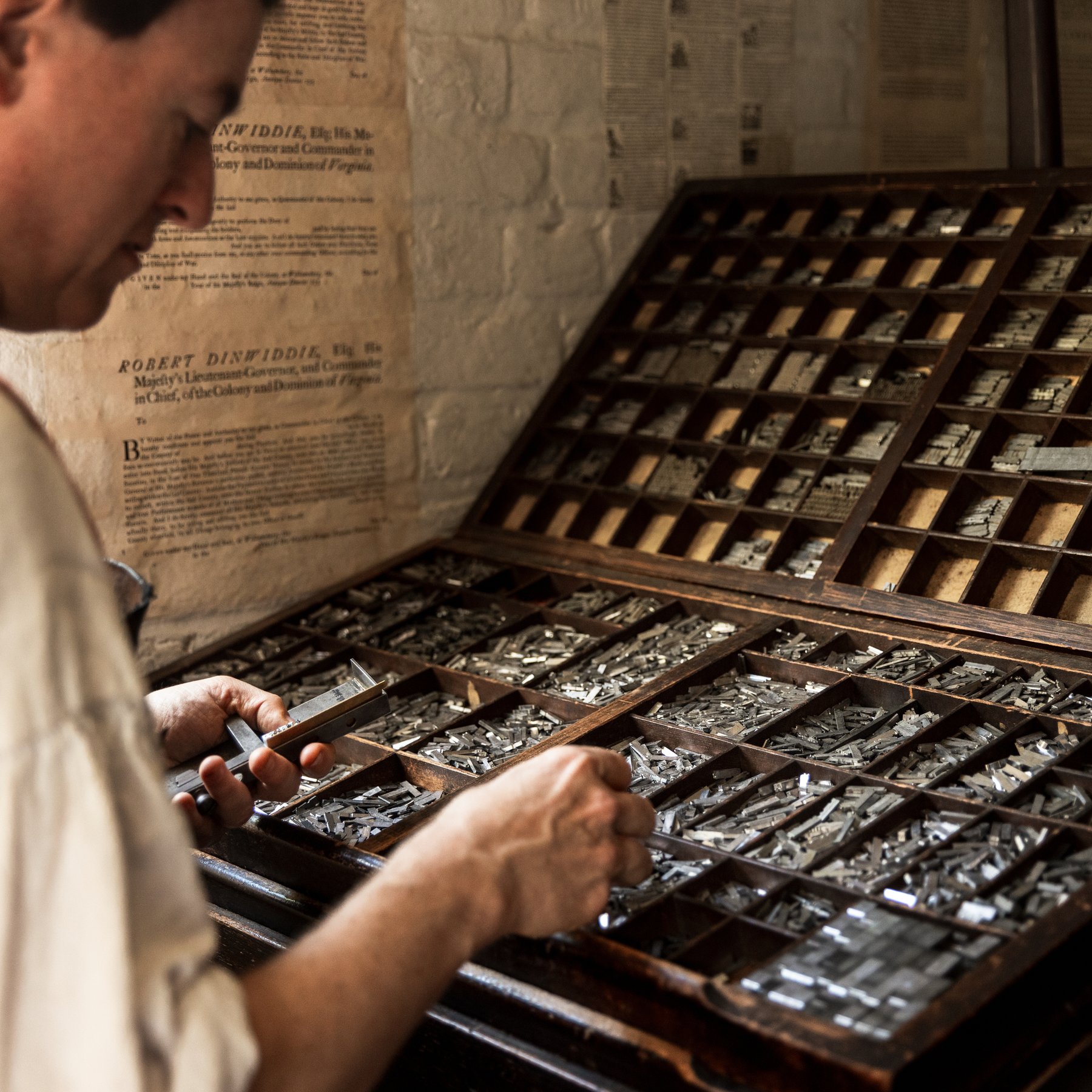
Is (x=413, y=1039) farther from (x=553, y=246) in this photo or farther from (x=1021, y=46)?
Result: (x=1021, y=46)

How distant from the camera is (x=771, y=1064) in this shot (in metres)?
1.12

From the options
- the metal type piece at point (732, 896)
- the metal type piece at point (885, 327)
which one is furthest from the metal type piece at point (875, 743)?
the metal type piece at point (885, 327)

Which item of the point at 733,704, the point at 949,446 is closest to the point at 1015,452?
the point at 949,446

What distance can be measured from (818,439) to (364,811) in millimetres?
1218

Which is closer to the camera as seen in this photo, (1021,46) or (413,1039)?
(413,1039)

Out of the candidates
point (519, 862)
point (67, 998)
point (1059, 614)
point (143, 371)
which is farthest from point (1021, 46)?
point (67, 998)

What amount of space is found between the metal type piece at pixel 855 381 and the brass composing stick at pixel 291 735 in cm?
123

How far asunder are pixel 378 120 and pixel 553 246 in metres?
0.52

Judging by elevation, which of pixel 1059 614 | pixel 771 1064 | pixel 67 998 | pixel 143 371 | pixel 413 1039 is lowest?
pixel 413 1039

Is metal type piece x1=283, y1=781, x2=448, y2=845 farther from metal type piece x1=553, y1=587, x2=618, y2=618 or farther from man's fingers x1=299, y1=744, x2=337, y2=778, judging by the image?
metal type piece x1=553, y1=587, x2=618, y2=618

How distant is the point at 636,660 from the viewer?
208cm

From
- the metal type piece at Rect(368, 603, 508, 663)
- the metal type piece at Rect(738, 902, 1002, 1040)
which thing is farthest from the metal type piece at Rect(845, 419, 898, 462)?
the metal type piece at Rect(738, 902, 1002, 1040)

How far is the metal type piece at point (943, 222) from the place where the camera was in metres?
2.57

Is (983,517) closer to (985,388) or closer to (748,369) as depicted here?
(985,388)
